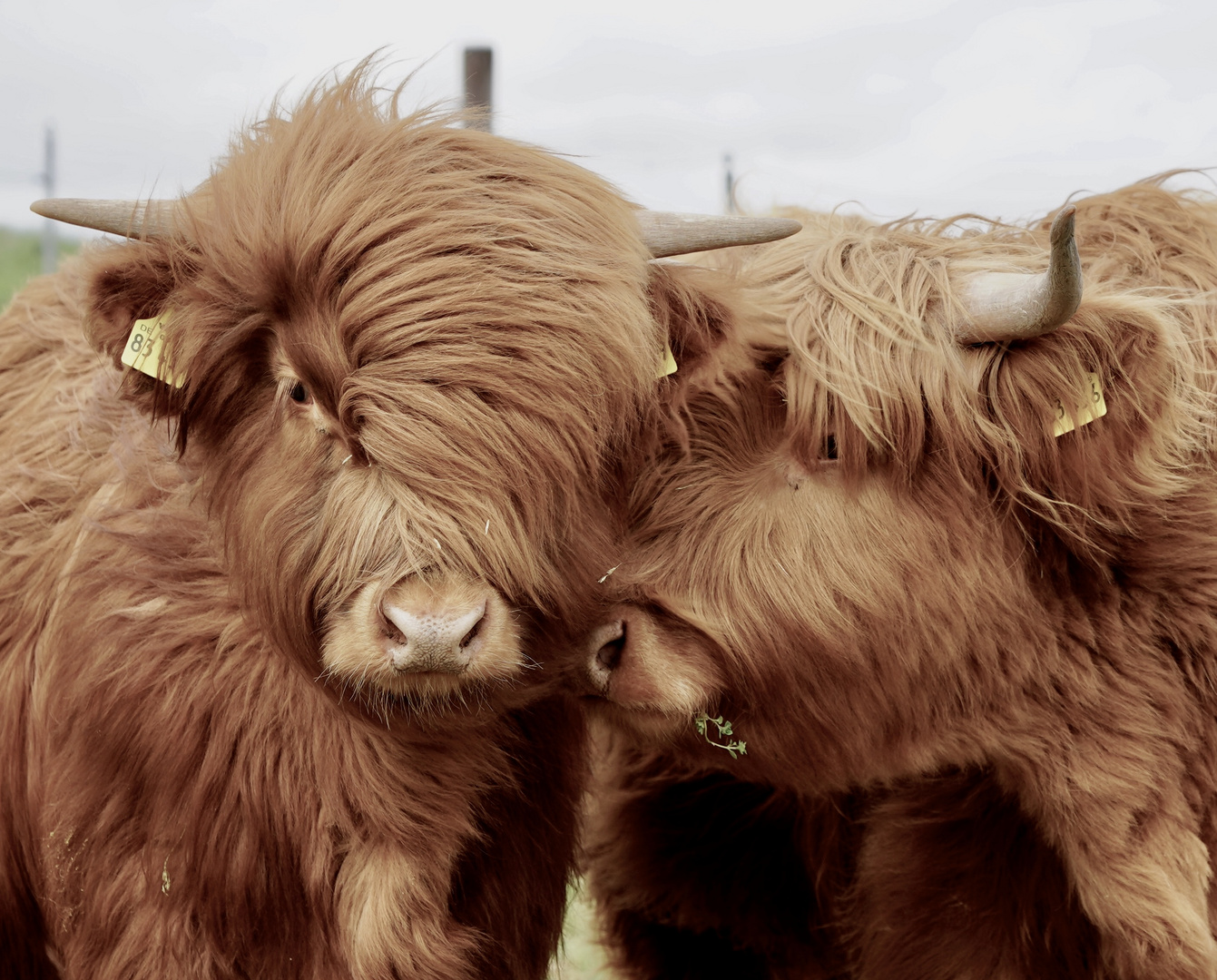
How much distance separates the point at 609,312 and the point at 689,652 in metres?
0.73

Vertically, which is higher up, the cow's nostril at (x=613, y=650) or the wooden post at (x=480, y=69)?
the wooden post at (x=480, y=69)

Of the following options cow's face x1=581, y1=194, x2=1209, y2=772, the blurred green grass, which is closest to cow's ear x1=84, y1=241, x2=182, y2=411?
cow's face x1=581, y1=194, x2=1209, y2=772

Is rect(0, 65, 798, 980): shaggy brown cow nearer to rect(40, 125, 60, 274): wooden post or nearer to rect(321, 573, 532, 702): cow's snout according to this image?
rect(321, 573, 532, 702): cow's snout

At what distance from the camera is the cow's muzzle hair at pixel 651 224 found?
98.3 inches

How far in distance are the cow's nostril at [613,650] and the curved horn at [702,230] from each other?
0.74 m

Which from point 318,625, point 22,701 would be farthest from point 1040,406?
point 22,701

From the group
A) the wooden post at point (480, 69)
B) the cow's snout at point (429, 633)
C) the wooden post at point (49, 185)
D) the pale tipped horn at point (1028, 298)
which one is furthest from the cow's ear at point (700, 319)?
the wooden post at point (49, 185)

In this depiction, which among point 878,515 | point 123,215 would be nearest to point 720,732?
point 878,515

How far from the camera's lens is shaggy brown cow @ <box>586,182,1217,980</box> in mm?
2654

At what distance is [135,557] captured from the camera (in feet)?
9.55

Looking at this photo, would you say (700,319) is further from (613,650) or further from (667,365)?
(613,650)

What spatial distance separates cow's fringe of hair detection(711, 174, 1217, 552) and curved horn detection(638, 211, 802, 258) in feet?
1.00

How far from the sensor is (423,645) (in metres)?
2.08

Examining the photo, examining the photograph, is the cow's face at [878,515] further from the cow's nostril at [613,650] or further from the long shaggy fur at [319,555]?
the long shaggy fur at [319,555]
